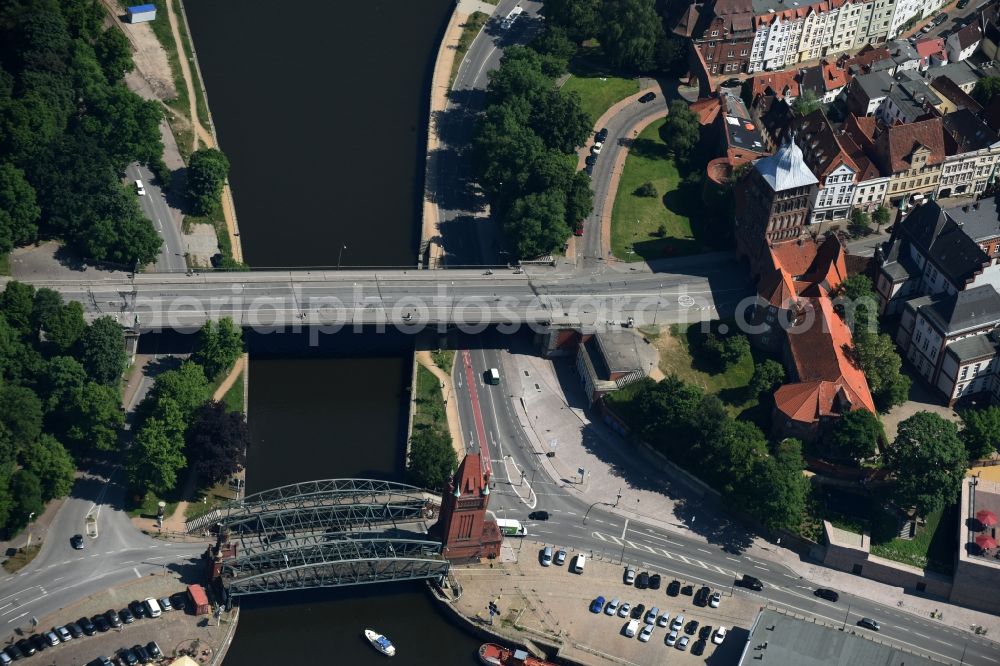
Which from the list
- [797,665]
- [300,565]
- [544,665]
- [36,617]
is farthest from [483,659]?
[36,617]

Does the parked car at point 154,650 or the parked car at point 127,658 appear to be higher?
the parked car at point 154,650

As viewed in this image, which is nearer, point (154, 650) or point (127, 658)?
point (127, 658)

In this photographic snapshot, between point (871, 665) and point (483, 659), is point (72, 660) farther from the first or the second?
point (871, 665)

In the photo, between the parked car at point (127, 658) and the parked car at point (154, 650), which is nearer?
the parked car at point (127, 658)

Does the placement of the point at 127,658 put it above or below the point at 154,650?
below
